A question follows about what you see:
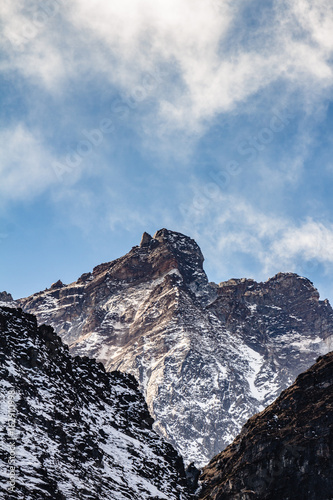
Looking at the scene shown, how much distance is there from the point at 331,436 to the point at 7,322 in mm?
47703

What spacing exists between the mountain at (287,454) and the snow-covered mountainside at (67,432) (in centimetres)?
866

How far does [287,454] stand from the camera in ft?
306

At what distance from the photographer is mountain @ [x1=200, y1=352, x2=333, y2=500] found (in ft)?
293

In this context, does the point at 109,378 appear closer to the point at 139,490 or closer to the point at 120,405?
the point at 120,405

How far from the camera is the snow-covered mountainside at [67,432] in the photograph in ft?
216

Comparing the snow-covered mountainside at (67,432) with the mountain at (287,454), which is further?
the mountain at (287,454)

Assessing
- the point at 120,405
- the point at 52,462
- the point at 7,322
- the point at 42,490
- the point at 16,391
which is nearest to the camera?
the point at 42,490

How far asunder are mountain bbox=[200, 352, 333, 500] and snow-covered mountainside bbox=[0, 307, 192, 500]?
Answer: 28.4 ft

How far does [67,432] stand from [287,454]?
1309 inches

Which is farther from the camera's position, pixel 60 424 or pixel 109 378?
pixel 109 378

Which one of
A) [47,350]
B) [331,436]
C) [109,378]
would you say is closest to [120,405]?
Result: [109,378]

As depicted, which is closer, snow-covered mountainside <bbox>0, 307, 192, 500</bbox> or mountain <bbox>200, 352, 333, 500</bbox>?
snow-covered mountainside <bbox>0, 307, 192, 500</bbox>

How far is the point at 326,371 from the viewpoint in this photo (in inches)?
4195

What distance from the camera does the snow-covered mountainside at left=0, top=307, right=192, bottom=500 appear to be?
65812 mm
